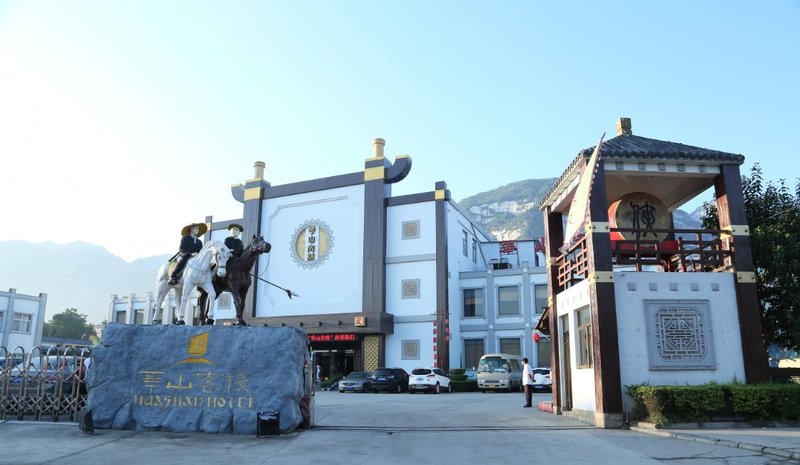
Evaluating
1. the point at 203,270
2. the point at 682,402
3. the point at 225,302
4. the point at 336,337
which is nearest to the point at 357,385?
the point at 336,337

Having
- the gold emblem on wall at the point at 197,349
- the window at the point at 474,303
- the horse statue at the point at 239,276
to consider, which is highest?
the window at the point at 474,303

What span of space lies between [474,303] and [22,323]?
3395cm

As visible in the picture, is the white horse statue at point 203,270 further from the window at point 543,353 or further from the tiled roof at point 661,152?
the window at point 543,353

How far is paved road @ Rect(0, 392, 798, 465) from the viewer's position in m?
8.01

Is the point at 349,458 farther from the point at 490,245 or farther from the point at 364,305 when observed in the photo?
the point at 490,245

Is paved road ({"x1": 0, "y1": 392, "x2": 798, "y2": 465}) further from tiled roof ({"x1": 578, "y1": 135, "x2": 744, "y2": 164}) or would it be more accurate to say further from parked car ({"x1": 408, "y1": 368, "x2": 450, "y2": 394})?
parked car ({"x1": 408, "y1": 368, "x2": 450, "y2": 394})

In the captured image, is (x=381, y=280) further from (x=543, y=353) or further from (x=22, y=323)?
(x=22, y=323)

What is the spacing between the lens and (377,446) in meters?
9.30

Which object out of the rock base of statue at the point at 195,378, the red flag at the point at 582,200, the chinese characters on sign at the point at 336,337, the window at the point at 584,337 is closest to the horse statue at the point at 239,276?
the rock base of statue at the point at 195,378

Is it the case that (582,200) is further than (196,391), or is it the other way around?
(582,200)

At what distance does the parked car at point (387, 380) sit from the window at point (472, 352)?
26.1ft

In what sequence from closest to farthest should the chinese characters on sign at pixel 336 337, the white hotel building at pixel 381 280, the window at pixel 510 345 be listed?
the white hotel building at pixel 381 280 < the chinese characters on sign at pixel 336 337 < the window at pixel 510 345

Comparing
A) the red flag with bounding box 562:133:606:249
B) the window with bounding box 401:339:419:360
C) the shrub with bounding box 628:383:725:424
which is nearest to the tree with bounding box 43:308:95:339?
the window with bounding box 401:339:419:360

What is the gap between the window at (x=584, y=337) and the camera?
42.1 feet
